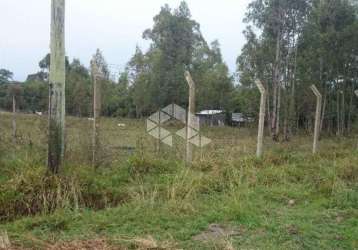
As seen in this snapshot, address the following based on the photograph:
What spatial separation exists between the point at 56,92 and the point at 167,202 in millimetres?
2045

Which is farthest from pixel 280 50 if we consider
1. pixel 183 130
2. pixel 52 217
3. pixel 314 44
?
pixel 52 217

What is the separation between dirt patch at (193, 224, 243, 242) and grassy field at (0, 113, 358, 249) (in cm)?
1

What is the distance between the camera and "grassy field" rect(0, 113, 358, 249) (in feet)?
13.5

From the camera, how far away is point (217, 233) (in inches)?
171

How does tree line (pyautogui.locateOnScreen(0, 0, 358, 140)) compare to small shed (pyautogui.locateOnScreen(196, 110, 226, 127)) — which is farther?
tree line (pyautogui.locateOnScreen(0, 0, 358, 140))

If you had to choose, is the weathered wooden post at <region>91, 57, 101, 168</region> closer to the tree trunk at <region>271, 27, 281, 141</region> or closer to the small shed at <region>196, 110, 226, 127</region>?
the small shed at <region>196, 110, 226, 127</region>

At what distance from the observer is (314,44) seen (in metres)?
20.5

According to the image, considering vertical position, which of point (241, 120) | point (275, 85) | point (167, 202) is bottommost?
point (167, 202)

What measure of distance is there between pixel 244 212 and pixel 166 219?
0.93 m

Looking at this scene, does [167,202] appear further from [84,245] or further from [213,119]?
[213,119]

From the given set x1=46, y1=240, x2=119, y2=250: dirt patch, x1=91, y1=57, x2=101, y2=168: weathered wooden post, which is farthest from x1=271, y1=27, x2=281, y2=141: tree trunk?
x1=46, y1=240, x2=119, y2=250: dirt patch

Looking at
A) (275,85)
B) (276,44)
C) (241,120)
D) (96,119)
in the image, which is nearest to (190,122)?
(96,119)

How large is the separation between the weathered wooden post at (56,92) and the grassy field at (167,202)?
252 millimetres

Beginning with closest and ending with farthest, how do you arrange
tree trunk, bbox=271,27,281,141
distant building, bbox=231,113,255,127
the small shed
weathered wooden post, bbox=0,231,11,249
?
1. weathered wooden post, bbox=0,231,11,249
2. the small shed
3. distant building, bbox=231,113,255,127
4. tree trunk, bbox=271,27,281,141
